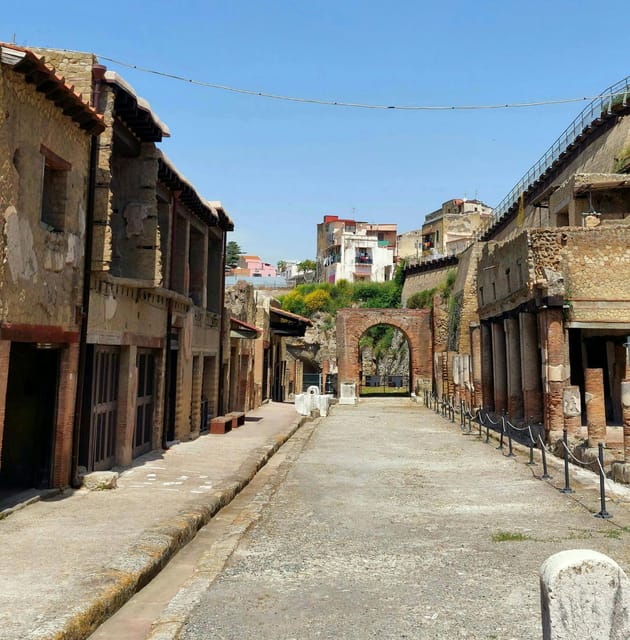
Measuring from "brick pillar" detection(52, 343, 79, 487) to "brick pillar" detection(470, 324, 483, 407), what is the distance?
17.9 metres

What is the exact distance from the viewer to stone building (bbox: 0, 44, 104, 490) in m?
6.57

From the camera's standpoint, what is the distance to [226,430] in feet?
52.5

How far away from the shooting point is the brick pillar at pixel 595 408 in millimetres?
12906

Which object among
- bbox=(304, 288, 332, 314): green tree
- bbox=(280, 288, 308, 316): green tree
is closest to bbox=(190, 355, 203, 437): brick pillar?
bbox=(280, 288, 308, 316): green tree

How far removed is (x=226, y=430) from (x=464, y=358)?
44.7 ft

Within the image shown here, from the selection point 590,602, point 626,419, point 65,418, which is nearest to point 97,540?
point 65,418

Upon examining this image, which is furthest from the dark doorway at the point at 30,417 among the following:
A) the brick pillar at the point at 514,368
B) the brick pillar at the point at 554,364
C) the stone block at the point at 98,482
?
the brick pillar at the point at 514,368

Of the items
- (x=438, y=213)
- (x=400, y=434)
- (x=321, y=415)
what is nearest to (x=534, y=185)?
(x=321, y=415)

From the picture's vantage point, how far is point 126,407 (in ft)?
33.9

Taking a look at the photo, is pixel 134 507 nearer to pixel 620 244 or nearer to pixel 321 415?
pixel 620 244

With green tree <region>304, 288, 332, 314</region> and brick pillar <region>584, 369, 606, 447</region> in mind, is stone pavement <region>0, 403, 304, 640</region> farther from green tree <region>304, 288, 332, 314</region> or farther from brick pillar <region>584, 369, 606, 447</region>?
green tree <region>304, 288, 332, 314</region>

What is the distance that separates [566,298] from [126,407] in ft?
35.2

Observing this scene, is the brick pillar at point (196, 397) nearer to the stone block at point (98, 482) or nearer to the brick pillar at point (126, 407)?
the brick pillar at point (126, 407)

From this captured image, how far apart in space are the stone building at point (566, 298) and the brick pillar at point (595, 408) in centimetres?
3
